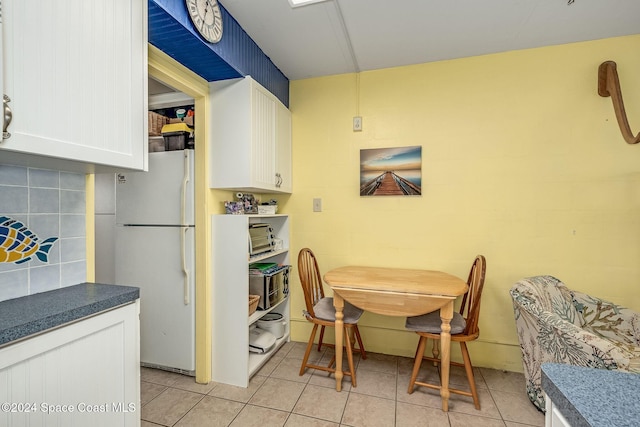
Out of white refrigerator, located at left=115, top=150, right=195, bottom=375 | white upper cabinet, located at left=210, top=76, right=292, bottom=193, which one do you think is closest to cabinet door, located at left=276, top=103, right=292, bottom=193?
white upper cabinet, located at left=210, top=76, right=292, bottom=193

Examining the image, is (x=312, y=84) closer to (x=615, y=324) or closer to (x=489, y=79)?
(x=489, y=79)

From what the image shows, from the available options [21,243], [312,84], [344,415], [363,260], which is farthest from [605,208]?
[21,243]

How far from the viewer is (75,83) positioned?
3.55 ft

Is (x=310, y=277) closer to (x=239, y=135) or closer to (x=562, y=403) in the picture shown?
(x=239, y=135)

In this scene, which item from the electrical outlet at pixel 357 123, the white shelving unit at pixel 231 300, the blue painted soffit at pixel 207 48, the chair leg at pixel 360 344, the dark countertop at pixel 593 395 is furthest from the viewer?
the electrical outlet at pixel 357 123

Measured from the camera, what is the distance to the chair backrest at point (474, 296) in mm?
1908

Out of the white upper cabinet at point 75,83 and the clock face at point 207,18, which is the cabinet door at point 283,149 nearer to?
the clock face at point 207,18

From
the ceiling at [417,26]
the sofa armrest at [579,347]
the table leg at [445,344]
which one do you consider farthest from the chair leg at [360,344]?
the ceiling at [417,26]

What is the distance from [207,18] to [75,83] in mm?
949

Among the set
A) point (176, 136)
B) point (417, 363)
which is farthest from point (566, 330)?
point (176, 136)

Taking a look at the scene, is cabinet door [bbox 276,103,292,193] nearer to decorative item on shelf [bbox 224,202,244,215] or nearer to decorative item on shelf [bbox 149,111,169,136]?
decorative item on shelf [bbox 224,202,244,215]

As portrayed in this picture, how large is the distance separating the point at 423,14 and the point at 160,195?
2.31m

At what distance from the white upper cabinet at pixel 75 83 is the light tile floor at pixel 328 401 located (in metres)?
1.61

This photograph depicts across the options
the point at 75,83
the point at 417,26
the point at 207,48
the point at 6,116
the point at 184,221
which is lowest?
the point at 184,221
